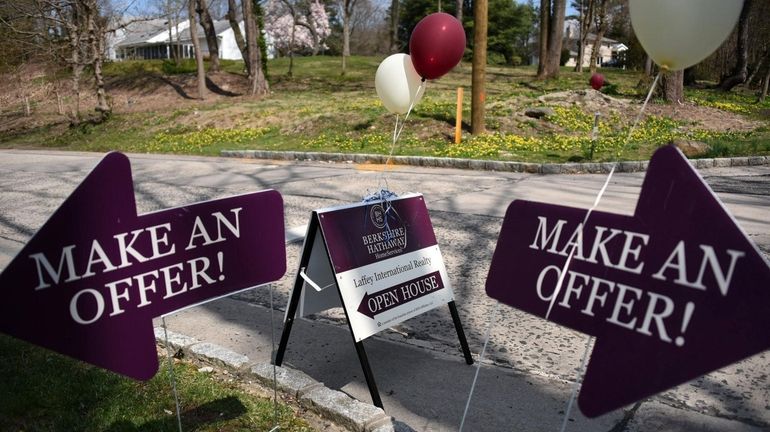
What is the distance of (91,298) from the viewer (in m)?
2.34

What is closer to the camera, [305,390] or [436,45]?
[305,390]

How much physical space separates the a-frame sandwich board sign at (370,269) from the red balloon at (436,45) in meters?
1.05

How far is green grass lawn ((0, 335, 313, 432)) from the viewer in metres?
3.07

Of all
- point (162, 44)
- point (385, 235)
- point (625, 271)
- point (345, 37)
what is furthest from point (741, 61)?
point (162, 44)

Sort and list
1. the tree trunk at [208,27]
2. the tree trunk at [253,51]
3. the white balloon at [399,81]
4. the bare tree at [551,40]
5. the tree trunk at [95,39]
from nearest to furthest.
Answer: the white balloon at [399,81], the tree trunk at [95,39], the tree trunk at [253,51], the bare tree at [551,40], the tree trunk at [208,27]

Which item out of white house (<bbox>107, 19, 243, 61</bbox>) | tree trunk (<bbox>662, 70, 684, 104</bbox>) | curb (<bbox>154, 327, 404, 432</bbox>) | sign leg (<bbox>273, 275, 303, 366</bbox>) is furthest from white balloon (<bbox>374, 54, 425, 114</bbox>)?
white house (<bbox>107, 19, 243, 61</bbox>)

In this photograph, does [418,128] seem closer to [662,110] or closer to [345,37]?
[662,110]

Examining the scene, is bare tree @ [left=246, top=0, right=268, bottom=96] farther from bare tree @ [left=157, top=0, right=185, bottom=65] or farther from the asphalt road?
the asphalt road

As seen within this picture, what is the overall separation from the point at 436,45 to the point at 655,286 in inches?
101

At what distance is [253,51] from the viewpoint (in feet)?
87.4

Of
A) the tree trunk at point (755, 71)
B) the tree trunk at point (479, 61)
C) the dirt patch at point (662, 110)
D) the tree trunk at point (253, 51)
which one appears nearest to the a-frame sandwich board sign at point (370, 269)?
the tree trunk at point (479, 61)

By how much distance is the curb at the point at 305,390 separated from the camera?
3068 mm

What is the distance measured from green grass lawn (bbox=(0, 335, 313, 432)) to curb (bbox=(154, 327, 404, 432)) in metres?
0.12

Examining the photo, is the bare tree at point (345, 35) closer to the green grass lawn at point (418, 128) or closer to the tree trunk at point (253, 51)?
the green grass lawn at point (418, 128)
